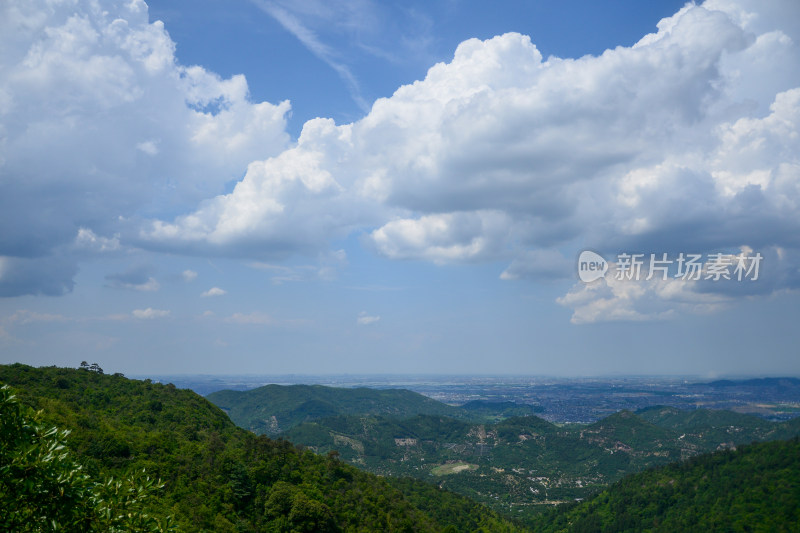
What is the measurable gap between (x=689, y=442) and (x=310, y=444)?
546ft

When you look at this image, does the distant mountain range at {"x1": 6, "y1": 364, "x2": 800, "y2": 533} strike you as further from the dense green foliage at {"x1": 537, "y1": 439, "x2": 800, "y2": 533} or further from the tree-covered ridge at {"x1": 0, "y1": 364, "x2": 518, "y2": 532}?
the dense green foliage at {"x1": 537, "y1": 439, "x2": 800, "y2": 533}

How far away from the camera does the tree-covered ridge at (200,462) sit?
4097cm

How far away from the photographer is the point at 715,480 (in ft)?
313

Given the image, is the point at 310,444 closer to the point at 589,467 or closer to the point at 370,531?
the point at 589,467

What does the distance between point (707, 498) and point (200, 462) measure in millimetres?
98315

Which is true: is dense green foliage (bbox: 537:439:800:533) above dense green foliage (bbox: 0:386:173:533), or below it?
below

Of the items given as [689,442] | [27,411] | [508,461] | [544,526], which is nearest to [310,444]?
[508,461]

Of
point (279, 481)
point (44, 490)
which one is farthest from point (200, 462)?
point (44, 490)

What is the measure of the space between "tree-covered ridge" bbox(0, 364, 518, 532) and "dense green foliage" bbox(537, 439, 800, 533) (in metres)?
59.9

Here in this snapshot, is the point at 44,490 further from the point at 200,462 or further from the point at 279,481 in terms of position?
the point at 200,462

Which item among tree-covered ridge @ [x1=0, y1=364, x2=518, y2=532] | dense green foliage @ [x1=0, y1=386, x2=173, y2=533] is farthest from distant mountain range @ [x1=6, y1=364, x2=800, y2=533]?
tree-covered ridge @ [x1=0, y1=364, x2=518, y2=532]

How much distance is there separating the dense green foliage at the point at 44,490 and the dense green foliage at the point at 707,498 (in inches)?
3924

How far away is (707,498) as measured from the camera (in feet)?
299

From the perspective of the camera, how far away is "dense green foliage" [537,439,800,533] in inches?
3130
